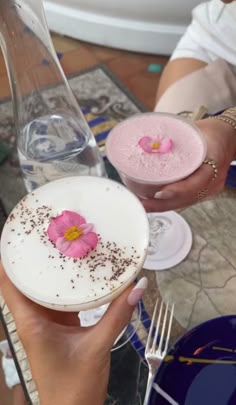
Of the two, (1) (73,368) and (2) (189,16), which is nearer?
(1) (73,368)

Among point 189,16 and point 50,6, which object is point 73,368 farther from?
point 50,6

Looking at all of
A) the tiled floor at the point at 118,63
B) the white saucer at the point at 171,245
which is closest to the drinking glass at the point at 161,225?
the white saucer at the point at 171,245

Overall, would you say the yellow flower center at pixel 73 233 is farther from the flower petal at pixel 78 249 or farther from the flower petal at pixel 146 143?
the flower petal at pixel 146 143

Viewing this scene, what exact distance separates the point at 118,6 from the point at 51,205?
1.12 meters

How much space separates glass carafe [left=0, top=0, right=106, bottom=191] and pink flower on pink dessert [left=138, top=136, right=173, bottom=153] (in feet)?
0.31

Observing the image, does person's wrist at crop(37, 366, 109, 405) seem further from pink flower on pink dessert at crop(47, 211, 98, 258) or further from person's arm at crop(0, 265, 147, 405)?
pink flower on pink dessert at crop(47, 211, 98, 258)

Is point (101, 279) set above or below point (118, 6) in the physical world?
above

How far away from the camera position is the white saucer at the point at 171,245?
609mm

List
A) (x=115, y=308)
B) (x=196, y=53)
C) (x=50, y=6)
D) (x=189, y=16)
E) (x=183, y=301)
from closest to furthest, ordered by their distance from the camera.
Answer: (x=115, y=308), (x=183, y=301), (x=196, y=53), (x=189, y=16), (x=50, y=6)

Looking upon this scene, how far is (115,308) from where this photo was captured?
0.43 metres

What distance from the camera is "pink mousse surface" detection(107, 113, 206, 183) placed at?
56 cm

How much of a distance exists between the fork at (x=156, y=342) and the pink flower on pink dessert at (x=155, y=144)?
0.17 meters

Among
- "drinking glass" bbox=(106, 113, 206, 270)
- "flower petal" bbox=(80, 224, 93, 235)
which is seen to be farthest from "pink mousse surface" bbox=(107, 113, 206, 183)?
"flower petal" bbox=(80, 224, 93, 235)

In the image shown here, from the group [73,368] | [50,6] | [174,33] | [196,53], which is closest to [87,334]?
[73,368]
